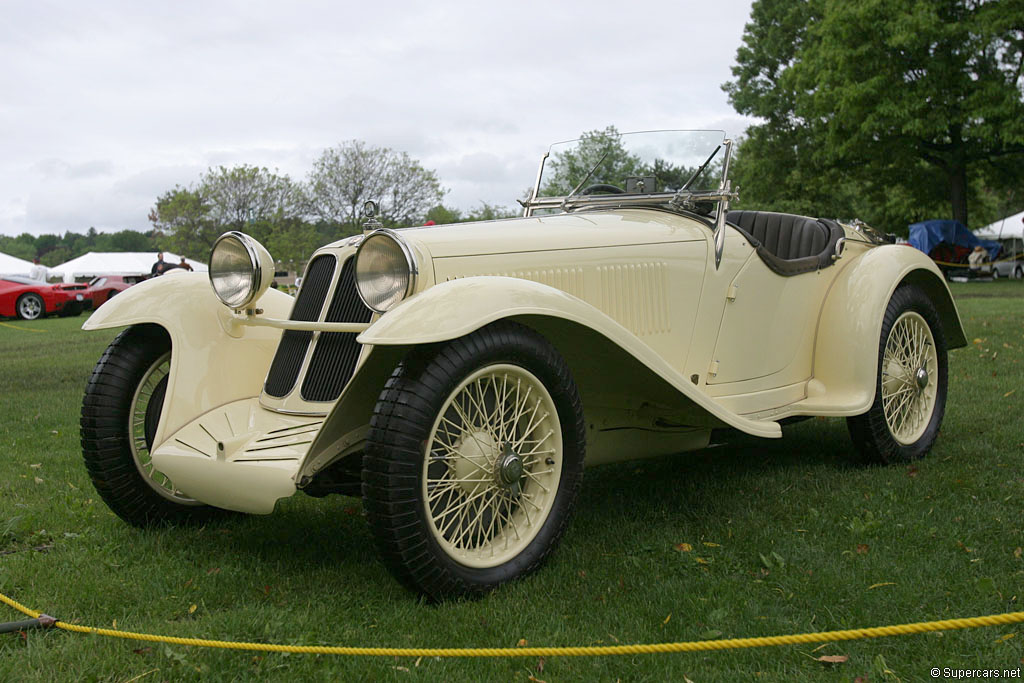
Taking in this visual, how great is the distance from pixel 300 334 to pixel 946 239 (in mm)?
26517

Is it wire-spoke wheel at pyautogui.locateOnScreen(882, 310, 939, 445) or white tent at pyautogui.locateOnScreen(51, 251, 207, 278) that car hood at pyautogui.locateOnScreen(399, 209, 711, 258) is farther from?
white tent at pyautogui.locateOnScreen(51, 251, 207, 278)

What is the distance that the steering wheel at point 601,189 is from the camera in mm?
4773

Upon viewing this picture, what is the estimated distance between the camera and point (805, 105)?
1037 inches

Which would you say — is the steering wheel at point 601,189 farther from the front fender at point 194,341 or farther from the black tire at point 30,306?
the black tire at point 30,306

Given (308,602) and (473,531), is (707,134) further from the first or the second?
(308,602)

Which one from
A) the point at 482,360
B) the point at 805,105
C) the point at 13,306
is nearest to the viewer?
the point at 482,360

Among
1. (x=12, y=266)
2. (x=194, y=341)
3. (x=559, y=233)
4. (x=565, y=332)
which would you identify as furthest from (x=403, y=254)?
(x=12, y=266)

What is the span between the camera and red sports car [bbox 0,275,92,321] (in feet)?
70.8

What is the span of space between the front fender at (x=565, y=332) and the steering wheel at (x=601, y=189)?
152 centimetres

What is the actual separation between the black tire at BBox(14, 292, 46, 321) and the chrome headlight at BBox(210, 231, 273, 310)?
20.6 meters

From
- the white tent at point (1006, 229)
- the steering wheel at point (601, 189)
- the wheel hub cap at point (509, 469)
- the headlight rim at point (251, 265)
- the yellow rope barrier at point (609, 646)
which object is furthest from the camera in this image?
the white tent at point (1006, 229)

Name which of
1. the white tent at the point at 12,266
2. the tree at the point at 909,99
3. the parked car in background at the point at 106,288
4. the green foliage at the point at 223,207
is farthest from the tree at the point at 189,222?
the tree at the point at 909,99

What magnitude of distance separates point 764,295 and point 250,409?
8.39ft

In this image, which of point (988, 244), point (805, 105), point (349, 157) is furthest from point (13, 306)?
point (988, 244)
